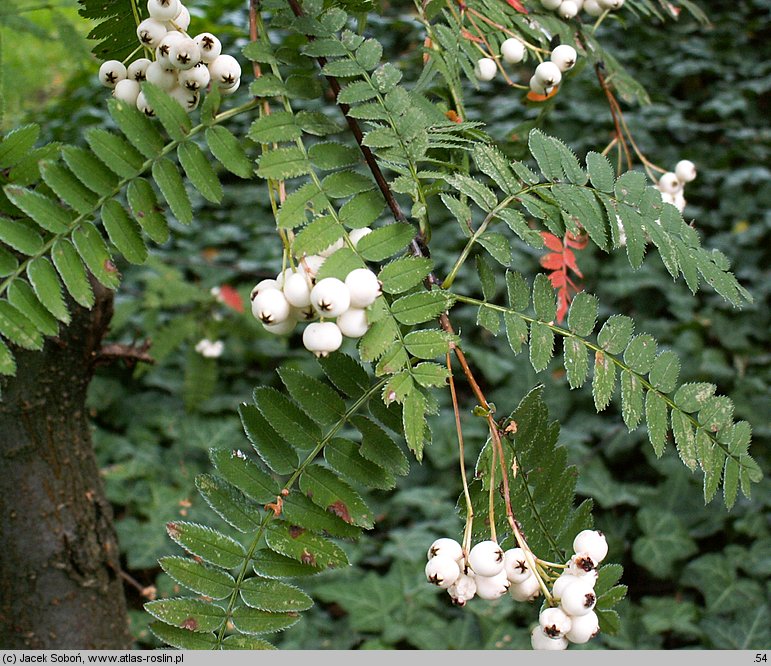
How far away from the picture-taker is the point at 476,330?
263 cm

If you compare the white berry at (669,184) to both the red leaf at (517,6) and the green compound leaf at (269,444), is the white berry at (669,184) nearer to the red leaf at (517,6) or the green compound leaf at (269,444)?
the red leaf at (517,6)

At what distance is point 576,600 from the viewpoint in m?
0.60

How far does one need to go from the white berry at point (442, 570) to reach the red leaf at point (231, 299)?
1.73 meters

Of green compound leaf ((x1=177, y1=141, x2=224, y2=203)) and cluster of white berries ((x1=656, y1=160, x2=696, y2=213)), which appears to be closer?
green compound leaf ((x1=177, y1=141, x2=224, y2=203))

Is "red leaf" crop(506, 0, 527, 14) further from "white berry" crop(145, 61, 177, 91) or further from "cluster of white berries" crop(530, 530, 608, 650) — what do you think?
"cluster of white berries" crop(530, 530, 608, 650)

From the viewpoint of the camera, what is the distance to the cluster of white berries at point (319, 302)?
1.81 ft

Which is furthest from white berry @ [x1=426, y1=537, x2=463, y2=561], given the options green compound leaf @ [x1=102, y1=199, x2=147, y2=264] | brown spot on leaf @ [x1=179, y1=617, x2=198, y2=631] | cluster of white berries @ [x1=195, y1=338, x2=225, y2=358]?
cluster of white berries @ [x1=195, y1=338, x2=225, y2=358]

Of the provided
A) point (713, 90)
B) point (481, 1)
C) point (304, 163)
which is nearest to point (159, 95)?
point (304, 163)

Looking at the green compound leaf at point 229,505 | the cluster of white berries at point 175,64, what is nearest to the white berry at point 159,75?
the cluster of white berries at point 175,64

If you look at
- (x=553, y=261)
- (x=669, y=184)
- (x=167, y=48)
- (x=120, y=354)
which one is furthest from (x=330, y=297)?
(x=120, y=354)

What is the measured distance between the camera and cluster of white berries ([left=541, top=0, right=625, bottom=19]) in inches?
35.9

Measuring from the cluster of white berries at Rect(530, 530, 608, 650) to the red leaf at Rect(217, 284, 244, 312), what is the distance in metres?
1.74

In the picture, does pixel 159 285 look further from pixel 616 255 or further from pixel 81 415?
pixel 616 255

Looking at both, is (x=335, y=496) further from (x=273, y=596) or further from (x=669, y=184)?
(x=669, y=184)
